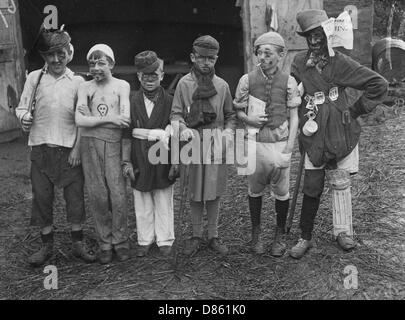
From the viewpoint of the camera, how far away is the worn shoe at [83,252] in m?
3.77

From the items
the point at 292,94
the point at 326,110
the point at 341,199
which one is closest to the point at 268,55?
the point at 292,94

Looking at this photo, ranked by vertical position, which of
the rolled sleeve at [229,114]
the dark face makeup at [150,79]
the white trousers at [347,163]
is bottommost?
the white trousers at [347,163]

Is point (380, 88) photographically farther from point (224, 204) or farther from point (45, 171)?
point (45, 171)

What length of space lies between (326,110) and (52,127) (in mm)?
1935

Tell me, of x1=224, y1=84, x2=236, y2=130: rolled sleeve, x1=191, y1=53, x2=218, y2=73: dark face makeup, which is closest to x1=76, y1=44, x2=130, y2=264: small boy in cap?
x1=191, y1=53, x2=218, y2=73: dark face makeup

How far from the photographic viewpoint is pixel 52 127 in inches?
142

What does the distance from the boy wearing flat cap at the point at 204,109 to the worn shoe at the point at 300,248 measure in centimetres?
70

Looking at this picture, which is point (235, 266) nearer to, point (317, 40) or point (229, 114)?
point (229, 114)

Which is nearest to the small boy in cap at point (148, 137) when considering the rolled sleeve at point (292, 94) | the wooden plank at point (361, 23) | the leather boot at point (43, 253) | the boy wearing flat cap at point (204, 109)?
the boy wearing flat cap at point (204, 109)

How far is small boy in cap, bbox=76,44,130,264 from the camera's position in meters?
3.50

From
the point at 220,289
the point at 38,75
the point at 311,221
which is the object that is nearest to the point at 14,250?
the point at 38,75

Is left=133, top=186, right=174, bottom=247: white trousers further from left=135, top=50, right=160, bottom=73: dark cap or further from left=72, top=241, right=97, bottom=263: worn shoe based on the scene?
left=135, top=50, right=160, bottom=73: dark cap

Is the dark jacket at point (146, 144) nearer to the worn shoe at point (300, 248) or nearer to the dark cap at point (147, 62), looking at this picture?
the dark cap at point (147, 62)

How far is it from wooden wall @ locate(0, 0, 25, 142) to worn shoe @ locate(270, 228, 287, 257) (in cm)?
A: 405
